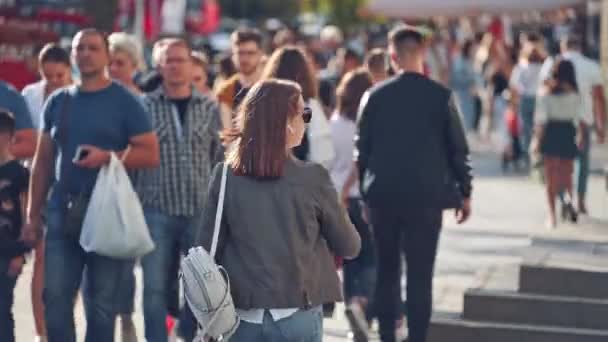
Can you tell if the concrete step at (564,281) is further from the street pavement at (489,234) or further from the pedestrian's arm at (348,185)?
the pedestrian's arm at (348,185)

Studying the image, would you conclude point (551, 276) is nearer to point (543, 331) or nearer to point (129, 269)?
point (543, 331)

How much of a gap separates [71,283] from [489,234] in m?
8.37

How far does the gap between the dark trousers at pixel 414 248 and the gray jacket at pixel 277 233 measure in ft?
9.37

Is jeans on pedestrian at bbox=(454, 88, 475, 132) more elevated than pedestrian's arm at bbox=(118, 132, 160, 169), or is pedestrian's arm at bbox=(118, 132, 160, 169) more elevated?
pedestrian's arm at bbox=(118, 132, 160, 169)

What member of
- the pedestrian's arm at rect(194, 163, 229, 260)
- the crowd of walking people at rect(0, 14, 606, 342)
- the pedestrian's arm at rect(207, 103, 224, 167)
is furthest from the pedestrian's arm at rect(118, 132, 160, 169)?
the pedestrian's arm at rect(194, 163, 229, 260)

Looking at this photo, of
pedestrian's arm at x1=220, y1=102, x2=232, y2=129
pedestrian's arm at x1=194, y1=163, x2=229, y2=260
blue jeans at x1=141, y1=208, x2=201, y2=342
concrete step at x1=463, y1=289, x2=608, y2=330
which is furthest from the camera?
pedestrian's arm at x1=220, y1=102, x2=232, y2=129

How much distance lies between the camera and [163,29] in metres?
30.3

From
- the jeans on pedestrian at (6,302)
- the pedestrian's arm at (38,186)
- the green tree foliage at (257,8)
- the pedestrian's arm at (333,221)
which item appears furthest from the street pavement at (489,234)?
the green tree foliage at (257,8)

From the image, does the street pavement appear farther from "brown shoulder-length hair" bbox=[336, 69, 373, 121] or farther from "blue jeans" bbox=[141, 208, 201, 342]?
"blue jeans" bbox=[141, 208, 201, 342]

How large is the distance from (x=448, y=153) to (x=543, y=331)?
1019 millimetres

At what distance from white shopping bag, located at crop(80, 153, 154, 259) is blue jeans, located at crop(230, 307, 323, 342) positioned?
2.24 metres

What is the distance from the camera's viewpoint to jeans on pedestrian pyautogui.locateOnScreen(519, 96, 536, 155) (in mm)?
21781

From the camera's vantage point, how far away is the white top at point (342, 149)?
11336mm

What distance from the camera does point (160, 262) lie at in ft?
31.4
